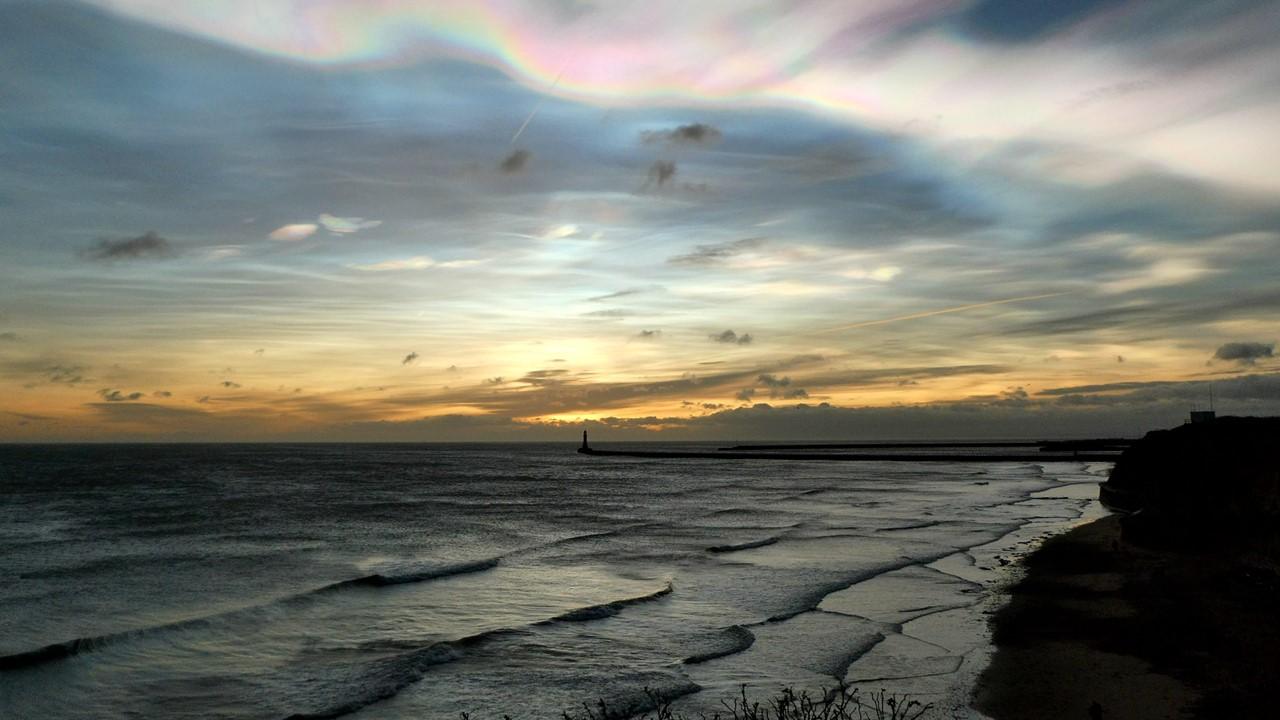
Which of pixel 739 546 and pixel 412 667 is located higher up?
pixel 412 667

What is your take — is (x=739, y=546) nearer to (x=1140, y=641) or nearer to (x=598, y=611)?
(x=598, y=611)

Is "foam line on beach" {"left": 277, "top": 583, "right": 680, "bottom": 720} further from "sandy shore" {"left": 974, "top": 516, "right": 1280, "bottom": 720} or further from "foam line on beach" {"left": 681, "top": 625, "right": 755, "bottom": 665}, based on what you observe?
"sandy shore" {"left": 974, "top": 516, "right": 1280, "bottom": 720}

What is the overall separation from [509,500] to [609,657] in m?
52.5

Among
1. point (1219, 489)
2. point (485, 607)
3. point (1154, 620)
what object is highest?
point (1219, 489)

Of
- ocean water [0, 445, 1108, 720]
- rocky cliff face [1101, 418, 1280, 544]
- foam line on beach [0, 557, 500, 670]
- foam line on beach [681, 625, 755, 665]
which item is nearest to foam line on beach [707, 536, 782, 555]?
ocean water [0, 445, 1108, 720]

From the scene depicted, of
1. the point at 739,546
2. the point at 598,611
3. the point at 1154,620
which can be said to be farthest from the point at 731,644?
the point at 739,546

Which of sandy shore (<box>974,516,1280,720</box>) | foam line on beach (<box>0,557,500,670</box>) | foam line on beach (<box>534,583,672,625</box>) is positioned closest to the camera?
sandy shore (<box>974,516,1280,720</box>)

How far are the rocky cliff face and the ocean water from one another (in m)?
5.30

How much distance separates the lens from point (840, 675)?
1612cm

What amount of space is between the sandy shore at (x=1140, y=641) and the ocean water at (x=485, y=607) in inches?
39.1

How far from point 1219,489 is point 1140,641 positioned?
16995 millimetres

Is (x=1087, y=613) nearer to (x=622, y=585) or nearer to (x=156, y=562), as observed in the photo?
(x=622, y=585)

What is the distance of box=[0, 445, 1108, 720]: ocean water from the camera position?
16.2m

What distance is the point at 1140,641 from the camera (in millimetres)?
16750
